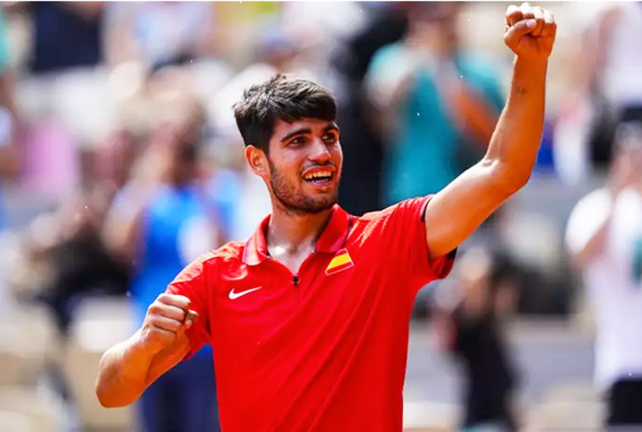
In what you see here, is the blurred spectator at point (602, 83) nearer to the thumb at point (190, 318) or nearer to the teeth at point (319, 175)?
the teeth at point (319, 175)

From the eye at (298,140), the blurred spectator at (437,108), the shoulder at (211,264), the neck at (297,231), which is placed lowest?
the shoulder at (211,264)

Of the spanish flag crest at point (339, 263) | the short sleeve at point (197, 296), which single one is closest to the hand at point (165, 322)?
the short sleeve at point (197, 296)

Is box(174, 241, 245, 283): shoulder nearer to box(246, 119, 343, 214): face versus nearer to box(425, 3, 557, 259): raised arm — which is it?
box(246, 119, 343, 214): face

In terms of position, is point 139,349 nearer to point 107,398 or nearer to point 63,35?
point 107,398

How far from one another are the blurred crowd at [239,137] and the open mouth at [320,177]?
11.5 feet

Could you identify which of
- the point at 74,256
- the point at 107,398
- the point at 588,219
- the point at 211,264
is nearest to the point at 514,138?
the point at 211,264

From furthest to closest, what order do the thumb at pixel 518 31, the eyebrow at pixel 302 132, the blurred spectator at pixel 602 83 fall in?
the blurred spectator at pixel 602 83
the eyebrow at pixel 302 132
the thumb at pixel 518 31

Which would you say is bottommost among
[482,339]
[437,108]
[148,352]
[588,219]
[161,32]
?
[482,339]

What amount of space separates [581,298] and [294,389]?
19.0ft

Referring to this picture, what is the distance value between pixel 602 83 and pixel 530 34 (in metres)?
4.98

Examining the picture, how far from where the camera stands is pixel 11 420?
810cm

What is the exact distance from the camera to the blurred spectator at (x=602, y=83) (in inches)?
324

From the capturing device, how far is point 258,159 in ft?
13.2

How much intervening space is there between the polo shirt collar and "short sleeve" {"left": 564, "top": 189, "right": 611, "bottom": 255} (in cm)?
344
